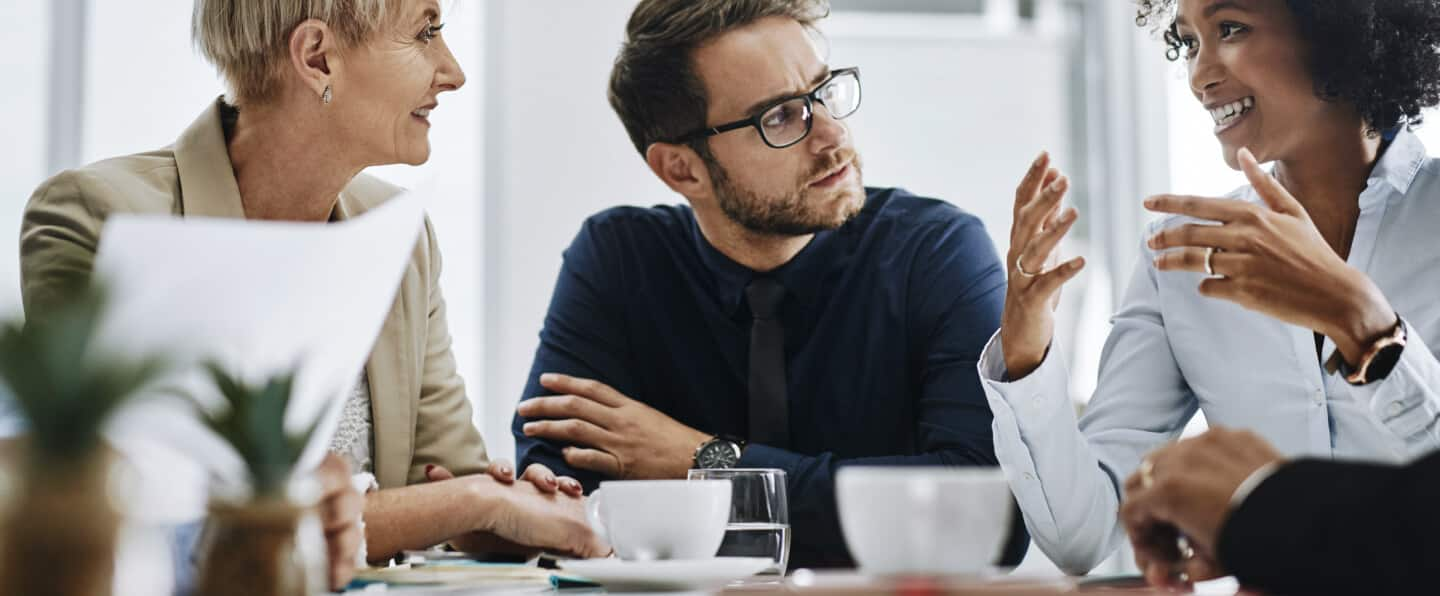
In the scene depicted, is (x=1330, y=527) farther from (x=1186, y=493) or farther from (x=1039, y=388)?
(x=1039, y=388)

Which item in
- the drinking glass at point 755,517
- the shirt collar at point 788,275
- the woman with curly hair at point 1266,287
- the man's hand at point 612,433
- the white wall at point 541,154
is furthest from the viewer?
the white wall at point 541,154

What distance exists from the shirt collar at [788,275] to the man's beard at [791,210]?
41 mm

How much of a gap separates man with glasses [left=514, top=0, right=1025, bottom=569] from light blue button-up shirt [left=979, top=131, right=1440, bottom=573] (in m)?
0.24

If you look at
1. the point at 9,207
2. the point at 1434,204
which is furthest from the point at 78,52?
the point at 1434,204

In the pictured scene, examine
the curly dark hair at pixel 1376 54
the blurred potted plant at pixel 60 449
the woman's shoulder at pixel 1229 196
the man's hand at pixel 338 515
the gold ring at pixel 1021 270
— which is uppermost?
the curly dark hair at pixel 1376 54

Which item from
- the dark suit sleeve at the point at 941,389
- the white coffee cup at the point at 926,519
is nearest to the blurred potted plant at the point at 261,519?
the white coffee cup at the point at 926,519

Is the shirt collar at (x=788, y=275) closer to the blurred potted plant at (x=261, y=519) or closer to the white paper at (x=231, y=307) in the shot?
the white paper at (x=231, y=307)

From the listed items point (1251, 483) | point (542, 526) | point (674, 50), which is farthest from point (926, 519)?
point (674, 50)

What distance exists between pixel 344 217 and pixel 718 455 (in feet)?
2.47

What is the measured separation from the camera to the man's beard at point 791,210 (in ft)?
7.29

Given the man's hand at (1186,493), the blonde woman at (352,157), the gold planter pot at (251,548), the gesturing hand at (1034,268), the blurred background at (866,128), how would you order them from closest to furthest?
the gold planter pot at (251,548), the man's hand at (1186,493), the gesturing hand at (1034,268), the blonde woman at (352,157), the blurred background at (866,128)

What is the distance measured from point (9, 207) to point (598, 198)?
181 cm

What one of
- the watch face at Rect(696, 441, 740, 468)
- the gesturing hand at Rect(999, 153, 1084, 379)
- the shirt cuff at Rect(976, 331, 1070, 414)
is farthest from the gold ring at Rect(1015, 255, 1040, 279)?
the watch face at Rect(696, 441, 740, 468)

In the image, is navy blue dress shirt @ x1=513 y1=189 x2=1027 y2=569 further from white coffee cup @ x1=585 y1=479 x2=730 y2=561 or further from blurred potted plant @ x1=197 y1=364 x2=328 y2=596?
blurred potted plant @ x1=197 y1=364 x2=328 y2=596
